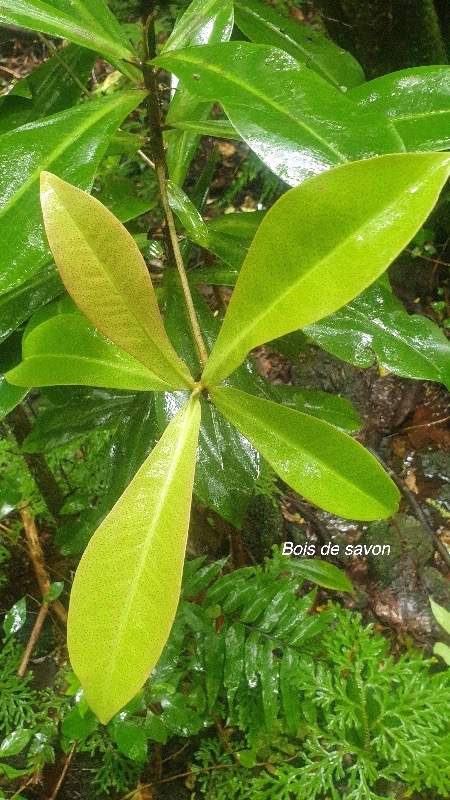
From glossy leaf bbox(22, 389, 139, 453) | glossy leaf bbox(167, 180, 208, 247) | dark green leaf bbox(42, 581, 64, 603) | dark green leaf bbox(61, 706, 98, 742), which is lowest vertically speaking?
dark green leaf bbox(61, 706, 98, 742)

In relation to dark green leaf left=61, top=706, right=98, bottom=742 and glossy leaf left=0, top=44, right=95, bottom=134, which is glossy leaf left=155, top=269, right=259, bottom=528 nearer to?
glossy leaf left=0, top=44, right=95, bottom=134

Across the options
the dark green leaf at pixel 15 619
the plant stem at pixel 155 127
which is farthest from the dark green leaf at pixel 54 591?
the plant stem at pixel 155 127

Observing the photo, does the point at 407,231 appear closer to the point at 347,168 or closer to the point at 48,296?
the point at 347,168

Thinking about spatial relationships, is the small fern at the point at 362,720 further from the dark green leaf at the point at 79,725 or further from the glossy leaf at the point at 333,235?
the glossy leaf at the point at 333,235

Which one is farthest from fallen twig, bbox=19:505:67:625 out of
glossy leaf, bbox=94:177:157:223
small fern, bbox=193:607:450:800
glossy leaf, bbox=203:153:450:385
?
glossy leaf, bbox=203:153:450:385

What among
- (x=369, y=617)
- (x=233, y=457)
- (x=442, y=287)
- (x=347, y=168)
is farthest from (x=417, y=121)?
(x=442, y=287)
